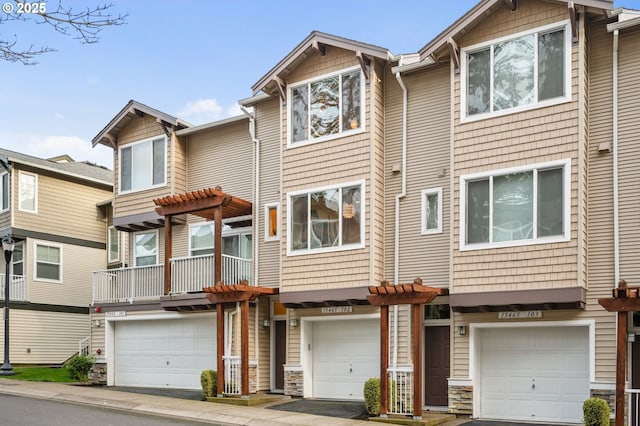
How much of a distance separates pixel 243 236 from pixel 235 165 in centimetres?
211

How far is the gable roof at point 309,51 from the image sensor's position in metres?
18.0

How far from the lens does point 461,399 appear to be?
53.6 ft

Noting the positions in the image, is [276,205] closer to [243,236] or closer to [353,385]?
[243,236]

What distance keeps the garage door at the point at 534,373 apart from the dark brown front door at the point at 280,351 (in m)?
5.98

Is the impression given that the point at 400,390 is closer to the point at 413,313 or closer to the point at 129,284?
the point at 413,313

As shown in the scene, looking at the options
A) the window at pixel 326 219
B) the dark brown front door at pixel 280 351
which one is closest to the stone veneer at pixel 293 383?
the dark brown front door at pixel 280 351

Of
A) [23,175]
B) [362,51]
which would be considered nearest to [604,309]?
[362,51]

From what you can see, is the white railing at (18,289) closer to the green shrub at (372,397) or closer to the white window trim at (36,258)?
the white window trim at (36,258)

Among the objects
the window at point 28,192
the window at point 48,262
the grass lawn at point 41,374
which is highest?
the window at point 28,192

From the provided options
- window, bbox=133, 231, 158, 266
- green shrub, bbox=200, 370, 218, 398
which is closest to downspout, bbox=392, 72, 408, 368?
green shrub, bbox=200, 370, 218, 398

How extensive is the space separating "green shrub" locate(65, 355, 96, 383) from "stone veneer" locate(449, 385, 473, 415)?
11845 millimetres

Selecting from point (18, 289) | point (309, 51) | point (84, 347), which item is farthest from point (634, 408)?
point (18, 289)

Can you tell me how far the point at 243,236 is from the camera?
21.8m

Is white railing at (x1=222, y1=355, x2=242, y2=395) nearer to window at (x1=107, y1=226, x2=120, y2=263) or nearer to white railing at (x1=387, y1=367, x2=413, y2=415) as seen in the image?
white railing at (x1=387, y1=367, x2=413, y2=415)
